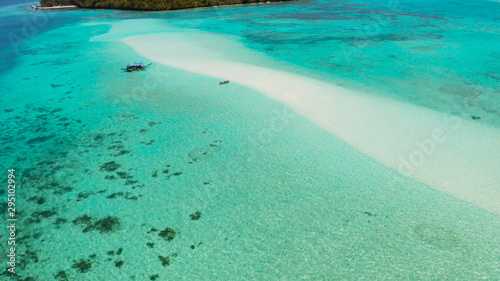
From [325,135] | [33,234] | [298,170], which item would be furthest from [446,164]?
[33,234]

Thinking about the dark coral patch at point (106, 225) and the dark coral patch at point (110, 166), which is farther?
the dark coral patch at point (110, 166)

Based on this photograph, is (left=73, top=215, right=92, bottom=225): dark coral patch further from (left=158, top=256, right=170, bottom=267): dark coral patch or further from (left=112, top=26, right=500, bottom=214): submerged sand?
(left=112, top=26, right=500, bottom=214): submerged sand

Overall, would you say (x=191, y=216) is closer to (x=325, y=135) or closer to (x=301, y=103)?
(x=325, y=135)

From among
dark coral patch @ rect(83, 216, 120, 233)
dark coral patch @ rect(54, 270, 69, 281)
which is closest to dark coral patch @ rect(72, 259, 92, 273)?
dark coral patch @ rect(54, 270, 69, 281)

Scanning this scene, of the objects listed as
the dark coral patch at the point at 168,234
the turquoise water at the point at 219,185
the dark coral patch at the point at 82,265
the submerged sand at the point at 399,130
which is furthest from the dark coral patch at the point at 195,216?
the submerged sand at the point at 399,130

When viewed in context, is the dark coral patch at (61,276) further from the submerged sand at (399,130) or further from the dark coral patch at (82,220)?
the submerged sand at (399,130)

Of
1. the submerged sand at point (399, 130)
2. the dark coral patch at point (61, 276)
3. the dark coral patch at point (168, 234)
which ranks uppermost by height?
the submerged sand at point (399, 130)
